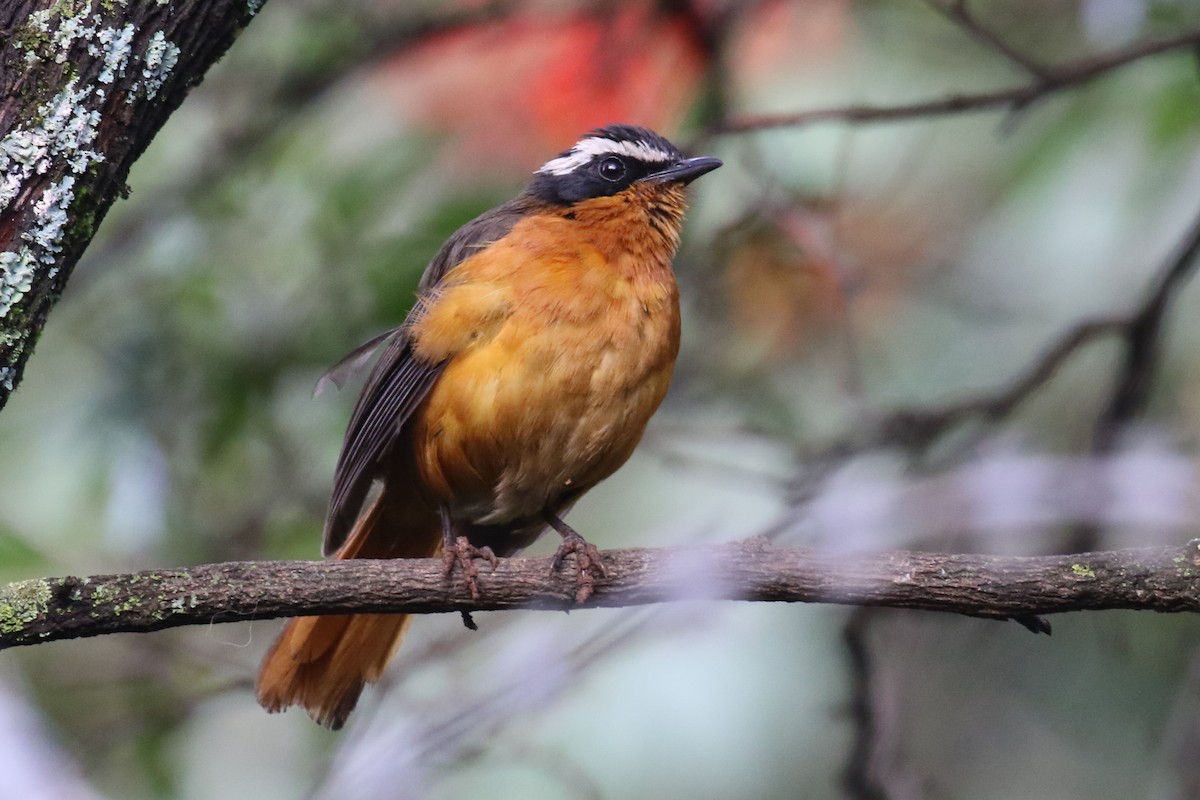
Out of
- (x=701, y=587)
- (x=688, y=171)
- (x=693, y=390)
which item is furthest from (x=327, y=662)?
(x=693, y=390)

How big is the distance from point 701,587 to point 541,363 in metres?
0.99

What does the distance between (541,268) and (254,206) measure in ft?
7.16

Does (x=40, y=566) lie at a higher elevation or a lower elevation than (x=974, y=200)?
lower

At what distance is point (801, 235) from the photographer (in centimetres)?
536

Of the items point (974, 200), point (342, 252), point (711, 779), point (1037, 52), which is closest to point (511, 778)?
point (711, 779)

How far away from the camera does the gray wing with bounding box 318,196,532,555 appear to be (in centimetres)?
408

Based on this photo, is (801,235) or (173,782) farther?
(801,235)

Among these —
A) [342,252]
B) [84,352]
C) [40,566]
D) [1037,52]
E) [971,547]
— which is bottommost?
[40,566]

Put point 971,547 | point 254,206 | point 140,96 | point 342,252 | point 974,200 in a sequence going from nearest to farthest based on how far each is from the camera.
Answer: point 140,96
point 971,547
point 342,252
point 254,206
point 974,200

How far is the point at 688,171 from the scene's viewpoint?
4.46 meters

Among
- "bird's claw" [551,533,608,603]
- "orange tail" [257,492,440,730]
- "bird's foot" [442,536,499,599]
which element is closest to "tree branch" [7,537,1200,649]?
"bird's foot" [442,536,499,599]

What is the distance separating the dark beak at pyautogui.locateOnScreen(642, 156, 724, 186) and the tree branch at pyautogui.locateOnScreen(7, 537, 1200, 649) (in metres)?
1.60

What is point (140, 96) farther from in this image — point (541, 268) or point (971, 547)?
point (971, 547)

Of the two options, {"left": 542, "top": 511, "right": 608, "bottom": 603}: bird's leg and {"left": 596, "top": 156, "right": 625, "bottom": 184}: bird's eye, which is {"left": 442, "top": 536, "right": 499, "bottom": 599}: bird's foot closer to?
{"left": 542, "top": 511, "right": 608, "bottom": 603}: bird's leg
